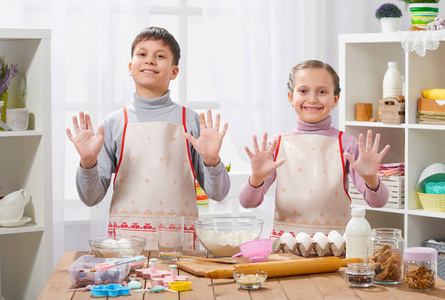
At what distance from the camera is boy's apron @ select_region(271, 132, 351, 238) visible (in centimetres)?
225

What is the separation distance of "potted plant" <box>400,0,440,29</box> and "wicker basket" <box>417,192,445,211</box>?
2.57ft

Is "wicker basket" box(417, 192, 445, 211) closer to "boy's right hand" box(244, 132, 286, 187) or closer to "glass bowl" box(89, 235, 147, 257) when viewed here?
"boy's right hand" box(244, 132, 286, 187)

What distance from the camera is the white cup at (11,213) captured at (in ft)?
9.00

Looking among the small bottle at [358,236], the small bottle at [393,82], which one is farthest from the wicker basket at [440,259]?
the small bottle at [358,236]

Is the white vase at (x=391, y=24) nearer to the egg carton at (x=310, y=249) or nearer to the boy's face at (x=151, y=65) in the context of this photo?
the boy's face at (x=151, y=65)

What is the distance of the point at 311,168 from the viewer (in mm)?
2293

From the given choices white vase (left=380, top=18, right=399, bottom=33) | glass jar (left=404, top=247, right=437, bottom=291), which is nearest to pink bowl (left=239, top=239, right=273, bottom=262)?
glass jar (left=404, top=247, right=437, bottom=291)

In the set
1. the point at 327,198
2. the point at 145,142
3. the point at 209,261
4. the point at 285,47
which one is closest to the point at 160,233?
the point at 209,261

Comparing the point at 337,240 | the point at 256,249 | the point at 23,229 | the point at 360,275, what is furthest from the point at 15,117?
the point at 360,275

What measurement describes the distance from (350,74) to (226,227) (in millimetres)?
1745

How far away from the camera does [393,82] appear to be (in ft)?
10.9

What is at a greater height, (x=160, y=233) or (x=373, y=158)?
(x=373, y=158)

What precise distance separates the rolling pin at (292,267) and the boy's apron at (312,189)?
48 centimetres

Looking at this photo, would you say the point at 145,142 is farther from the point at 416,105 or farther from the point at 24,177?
the point at 416,105
